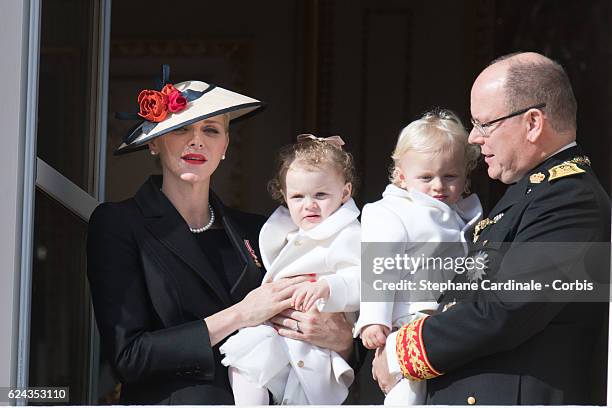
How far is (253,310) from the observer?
12.2 ft

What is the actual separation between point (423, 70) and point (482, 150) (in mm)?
2722

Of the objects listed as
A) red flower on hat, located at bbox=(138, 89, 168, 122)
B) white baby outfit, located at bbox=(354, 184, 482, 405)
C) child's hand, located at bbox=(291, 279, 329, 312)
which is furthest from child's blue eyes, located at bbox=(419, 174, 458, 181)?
red flower on hat, located at bbox=(138, 89, 168, 122)

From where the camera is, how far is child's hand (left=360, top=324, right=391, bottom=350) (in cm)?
363

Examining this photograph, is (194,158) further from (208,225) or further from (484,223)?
(484,223)

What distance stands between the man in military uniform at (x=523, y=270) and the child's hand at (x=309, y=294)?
234 millimetres

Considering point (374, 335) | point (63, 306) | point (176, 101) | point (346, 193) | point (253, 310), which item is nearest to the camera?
point (374, 335)

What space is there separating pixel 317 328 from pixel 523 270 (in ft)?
2.11

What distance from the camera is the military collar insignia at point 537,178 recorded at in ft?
11.5

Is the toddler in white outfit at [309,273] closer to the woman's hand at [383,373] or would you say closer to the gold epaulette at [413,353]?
the woman's hand at [383,373]

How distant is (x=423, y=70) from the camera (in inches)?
249

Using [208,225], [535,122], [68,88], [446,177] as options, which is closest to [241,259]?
[208,225]

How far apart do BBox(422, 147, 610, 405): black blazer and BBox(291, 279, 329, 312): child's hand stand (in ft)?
1.15

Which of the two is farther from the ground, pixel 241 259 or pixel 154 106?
pixel 154 106

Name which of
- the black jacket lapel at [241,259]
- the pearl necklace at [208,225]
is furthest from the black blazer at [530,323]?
the pearl necklace at [208,225]
